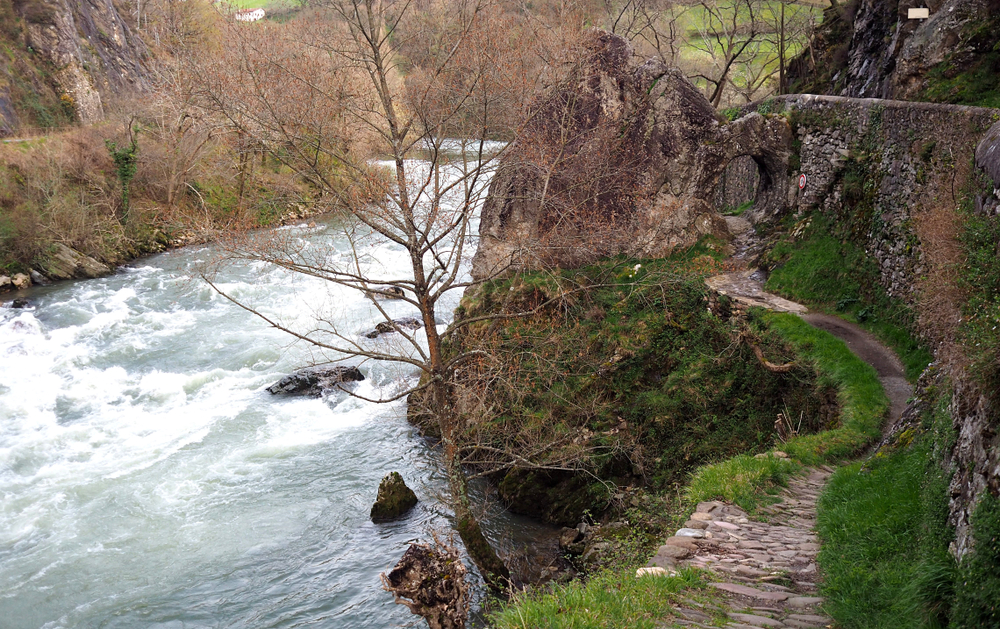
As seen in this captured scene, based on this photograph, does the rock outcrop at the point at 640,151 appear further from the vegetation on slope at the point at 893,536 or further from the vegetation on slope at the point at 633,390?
the vegetation on slope at the point at 893,536

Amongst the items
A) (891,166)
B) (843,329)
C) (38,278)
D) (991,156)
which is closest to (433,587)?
(991,156)

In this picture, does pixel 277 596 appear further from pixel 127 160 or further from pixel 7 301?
pixel 127 160

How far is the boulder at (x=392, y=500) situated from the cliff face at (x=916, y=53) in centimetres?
1314

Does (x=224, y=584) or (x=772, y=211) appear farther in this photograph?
(x=772, y=211)

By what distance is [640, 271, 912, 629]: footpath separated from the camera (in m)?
5.29

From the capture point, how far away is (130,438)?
15.1 metres

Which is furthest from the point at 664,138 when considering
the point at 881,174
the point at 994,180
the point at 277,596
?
the point at 277,596

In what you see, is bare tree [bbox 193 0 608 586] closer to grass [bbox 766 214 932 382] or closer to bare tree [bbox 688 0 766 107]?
grass [bbox 766 214 932 382]

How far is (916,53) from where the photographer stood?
15.5 metres

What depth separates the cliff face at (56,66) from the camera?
3309 centimetres

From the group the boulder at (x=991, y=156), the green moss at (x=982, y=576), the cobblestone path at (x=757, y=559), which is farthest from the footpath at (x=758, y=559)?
the boulder at (x=991, y=156)

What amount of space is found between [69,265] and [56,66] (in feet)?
56.9

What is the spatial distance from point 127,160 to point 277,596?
25166mm

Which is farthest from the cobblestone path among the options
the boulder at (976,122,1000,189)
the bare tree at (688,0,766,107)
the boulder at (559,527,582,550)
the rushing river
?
the bare tree at (688,0,766,107)
